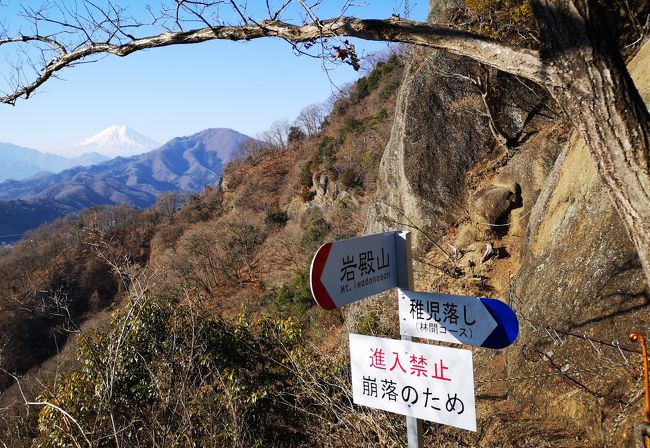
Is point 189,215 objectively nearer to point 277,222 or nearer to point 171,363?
point 277,222

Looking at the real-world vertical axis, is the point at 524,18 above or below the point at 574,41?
above

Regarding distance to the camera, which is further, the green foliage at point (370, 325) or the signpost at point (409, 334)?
the green foliage at point (370, 325)

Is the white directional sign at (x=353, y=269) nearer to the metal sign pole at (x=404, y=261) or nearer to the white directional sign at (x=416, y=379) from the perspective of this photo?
the metal sign pole at (x=404, y=261)

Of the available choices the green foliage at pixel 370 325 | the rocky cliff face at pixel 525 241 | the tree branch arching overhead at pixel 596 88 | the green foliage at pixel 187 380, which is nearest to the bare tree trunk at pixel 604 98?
the tree branch arching overhead at pixel 596 88

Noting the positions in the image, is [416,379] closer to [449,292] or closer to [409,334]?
[409,334]

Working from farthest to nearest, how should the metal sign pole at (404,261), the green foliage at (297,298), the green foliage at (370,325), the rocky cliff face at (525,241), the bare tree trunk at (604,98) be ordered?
the green foliage at (297,298) → the green foliage at (370,325) → the rocky cliff face at (525,241) → the metal sign pole at (404,261) → the bare tree trunk at (604,98)

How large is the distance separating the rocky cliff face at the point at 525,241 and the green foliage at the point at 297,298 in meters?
6.17

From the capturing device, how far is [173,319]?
19.5 ft

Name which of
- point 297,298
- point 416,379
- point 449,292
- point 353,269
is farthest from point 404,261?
point 297,298

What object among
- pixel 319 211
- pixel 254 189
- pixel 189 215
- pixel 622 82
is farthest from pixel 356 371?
pixel 189 215

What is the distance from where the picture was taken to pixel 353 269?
1934mm

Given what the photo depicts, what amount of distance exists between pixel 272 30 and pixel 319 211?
1014 inches

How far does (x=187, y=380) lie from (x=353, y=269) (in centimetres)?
328

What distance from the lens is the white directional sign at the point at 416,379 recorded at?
5.92ft
